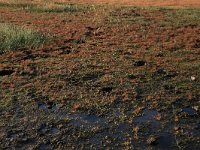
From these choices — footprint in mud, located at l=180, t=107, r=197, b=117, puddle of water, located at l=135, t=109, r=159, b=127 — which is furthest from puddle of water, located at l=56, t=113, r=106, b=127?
footprint in mud, located at l=180, t=107, r=197, b=117

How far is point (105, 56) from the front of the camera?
1641 centimetres

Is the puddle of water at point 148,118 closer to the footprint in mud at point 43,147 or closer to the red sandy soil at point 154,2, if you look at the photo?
the footprint in mud at point 43,147

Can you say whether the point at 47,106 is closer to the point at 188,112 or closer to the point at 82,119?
the point at 82,119

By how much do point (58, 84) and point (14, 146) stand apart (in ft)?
13.3

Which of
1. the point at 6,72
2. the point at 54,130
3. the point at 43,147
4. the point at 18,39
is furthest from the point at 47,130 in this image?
the point at 18,39

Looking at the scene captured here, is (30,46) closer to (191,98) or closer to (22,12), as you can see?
(191,98)

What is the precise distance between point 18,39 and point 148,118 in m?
9.28

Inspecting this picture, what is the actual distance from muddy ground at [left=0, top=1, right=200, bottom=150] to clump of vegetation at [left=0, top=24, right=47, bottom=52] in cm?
49

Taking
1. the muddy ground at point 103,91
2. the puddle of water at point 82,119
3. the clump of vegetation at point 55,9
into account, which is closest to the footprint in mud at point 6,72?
the muddy ground at point 103,91

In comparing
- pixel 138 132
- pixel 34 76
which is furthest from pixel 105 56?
pixel 138 132

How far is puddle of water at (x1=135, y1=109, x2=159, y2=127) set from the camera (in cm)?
1059

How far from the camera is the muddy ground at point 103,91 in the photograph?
9.79 m

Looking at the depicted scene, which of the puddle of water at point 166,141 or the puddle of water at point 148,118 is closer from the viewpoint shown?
the puddle of water at point 166,141

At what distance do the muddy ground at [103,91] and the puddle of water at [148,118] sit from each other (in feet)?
0.09
